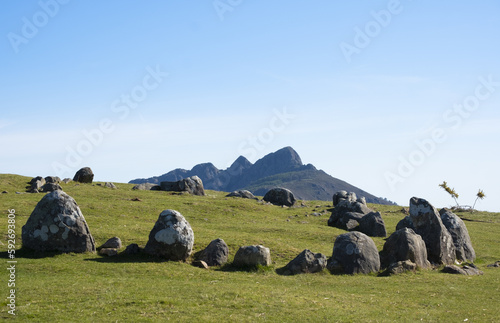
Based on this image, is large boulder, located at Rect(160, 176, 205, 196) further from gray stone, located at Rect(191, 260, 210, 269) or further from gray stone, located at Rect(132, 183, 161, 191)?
gray stone, located at Rect(191, 260, 210, 269)

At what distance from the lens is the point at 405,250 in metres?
34.4

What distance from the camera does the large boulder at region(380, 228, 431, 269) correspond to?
113ft

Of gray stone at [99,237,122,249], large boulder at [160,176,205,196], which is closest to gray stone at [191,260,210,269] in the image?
gray stone at [99,237,122,249]

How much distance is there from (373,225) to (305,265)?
70.0ft

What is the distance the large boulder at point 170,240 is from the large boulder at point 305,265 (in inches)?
294

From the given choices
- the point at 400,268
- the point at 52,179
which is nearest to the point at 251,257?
the point at 400,268

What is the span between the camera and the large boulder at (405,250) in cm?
3438

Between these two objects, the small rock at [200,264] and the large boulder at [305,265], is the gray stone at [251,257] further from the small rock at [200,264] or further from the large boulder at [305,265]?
the small rock at [200,264]

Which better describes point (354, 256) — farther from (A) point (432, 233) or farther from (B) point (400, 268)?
(A) point (432, 233)

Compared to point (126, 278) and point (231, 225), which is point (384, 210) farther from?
point (126, 278)

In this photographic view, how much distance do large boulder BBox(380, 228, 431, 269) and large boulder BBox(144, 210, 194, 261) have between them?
15.6 m

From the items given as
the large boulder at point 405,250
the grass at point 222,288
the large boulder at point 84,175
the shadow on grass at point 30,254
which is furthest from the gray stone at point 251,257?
the large boulder at point 84,175

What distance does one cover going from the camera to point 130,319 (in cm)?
1828

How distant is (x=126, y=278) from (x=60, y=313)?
783 cm
